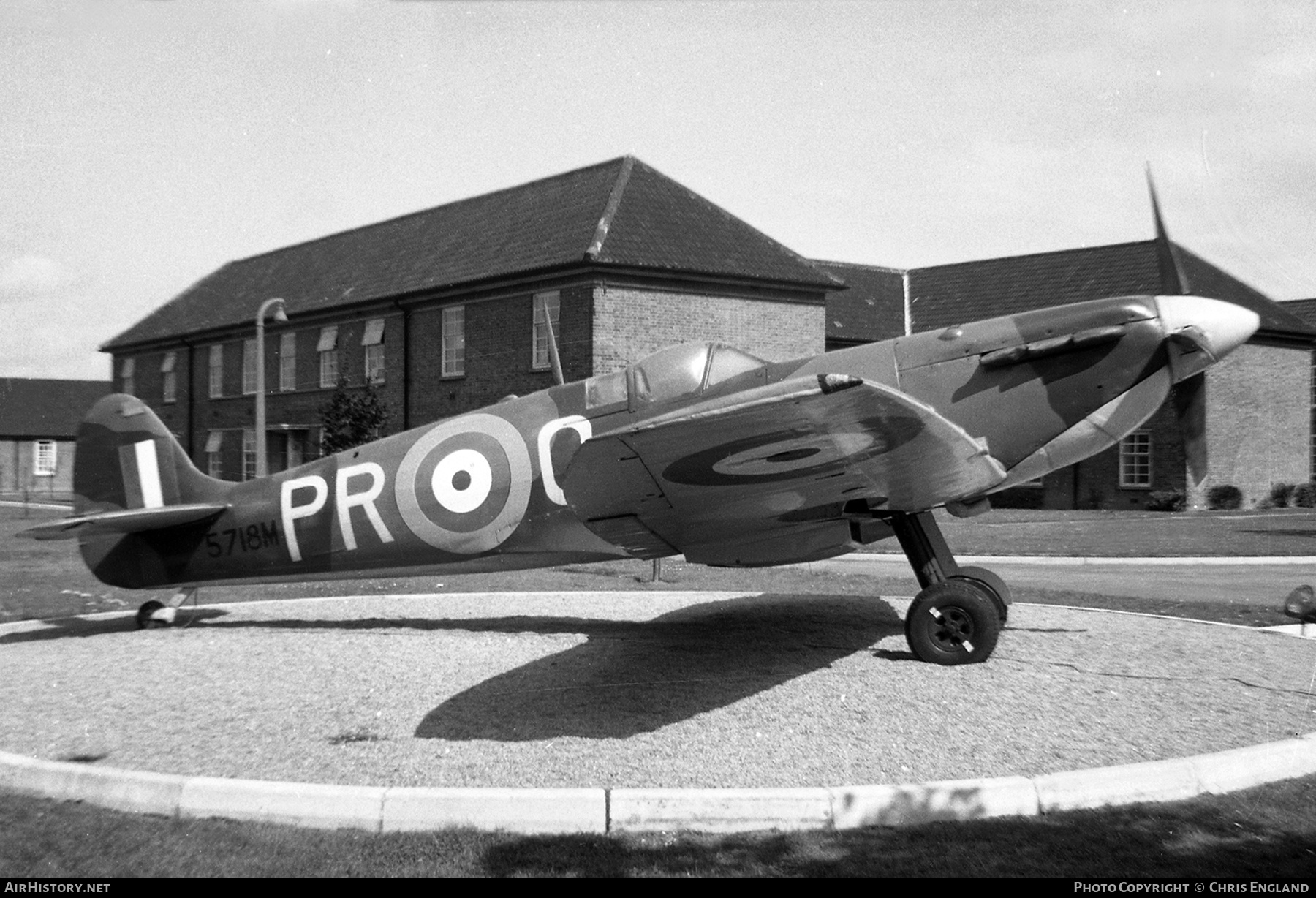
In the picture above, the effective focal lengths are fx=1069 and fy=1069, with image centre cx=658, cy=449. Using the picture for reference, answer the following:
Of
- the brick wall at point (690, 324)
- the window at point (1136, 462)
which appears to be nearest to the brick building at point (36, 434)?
the brick wall at point (690, 324)

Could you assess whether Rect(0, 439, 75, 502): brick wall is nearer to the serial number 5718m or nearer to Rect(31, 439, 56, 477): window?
Rect(31, 439, 56, 477): window

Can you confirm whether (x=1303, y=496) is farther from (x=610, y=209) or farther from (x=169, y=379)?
(x=169, y=379)

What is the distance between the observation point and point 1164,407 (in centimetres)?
3222

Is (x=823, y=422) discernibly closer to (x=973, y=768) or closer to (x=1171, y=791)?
(x=973, y=768)

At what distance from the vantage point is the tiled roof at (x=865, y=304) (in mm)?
37156

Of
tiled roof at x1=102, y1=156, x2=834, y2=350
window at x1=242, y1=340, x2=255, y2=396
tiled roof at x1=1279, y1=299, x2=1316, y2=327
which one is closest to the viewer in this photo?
tiled roof at x1=102, y1=156, x2=834, y2=350

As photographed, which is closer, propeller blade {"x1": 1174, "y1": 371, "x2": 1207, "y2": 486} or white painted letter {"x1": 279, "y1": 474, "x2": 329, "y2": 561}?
propeller blade {"x1": 1174, "y1": 371, "x2": 1207, "y2": 486}

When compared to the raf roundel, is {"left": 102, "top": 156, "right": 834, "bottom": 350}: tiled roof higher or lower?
higher

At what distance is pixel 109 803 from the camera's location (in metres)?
5.08

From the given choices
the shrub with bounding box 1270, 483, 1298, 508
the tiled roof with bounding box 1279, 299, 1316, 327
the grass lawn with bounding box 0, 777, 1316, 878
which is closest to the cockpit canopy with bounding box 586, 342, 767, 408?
the grass lawn with bounding box 0, 777, 1316, 878

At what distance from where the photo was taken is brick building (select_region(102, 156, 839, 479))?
2612cm

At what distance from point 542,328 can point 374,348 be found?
6.48m

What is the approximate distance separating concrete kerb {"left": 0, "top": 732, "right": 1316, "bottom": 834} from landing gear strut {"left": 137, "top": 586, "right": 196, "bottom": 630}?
17.7 feet

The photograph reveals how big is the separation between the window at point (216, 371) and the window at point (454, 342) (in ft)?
29.5
